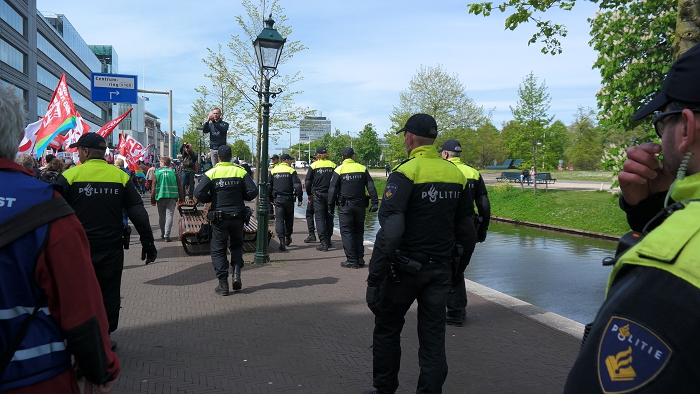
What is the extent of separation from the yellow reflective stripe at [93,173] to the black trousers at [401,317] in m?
2.81

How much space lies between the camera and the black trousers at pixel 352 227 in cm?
974

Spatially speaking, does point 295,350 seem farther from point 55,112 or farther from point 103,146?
point 55,112

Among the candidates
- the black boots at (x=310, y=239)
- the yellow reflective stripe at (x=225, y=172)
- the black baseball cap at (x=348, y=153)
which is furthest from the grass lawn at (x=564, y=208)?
the yellow reflective stripe at (x=225, y=172)

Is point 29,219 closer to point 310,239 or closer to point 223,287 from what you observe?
point 223,287

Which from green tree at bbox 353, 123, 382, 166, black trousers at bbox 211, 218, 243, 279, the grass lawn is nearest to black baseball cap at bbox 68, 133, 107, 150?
black trousers at bbox 211, 218, 243, 279

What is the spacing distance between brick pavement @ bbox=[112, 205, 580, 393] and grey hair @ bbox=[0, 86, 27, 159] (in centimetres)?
283

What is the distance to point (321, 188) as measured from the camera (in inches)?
459

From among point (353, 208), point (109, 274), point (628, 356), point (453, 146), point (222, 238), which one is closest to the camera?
point (628, 356)

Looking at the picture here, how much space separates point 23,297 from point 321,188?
9.75 m

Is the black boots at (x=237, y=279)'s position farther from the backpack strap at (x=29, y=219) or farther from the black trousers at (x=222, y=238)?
the backpack strap at (x=29, y=219)

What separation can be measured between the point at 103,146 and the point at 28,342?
350 centimetres

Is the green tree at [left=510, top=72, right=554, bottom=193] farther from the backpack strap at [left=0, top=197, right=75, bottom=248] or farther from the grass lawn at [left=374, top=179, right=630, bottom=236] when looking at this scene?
the backpack strap at [left=0, top=197, right=75, bottom=248]

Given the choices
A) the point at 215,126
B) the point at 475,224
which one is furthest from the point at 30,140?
the point at 475,224

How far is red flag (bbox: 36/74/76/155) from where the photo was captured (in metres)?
13.6
